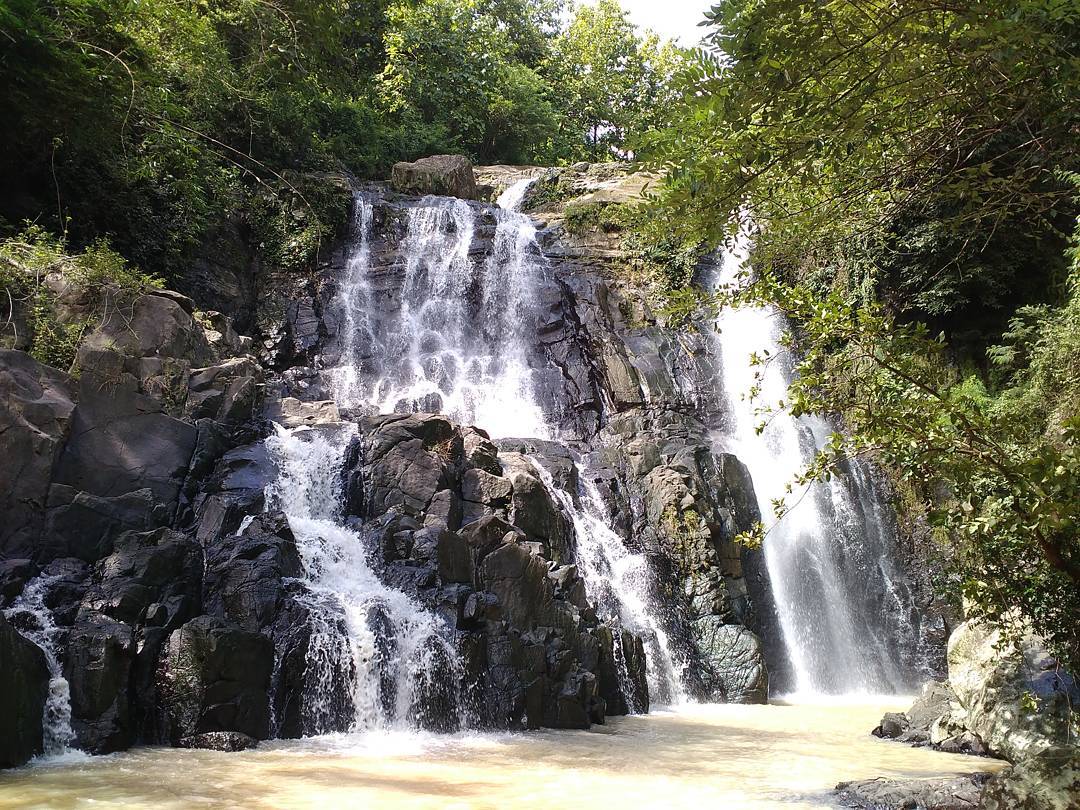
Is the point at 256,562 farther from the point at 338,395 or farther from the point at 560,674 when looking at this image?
the point at 338,395

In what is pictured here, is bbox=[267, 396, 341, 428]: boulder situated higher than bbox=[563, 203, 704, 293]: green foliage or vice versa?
bbox=[563, 203, 704, 293]: green foliage

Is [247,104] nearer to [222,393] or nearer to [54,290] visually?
[54,290]

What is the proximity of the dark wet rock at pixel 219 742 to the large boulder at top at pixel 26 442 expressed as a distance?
2905 millimetres

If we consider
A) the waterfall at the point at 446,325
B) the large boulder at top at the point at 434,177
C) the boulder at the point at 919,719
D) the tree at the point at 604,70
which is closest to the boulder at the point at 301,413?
the waterfall at the point at 446,325

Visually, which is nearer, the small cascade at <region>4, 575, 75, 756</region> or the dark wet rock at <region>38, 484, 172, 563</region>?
the small cascade at <region>4, 575, 75, 756</region>

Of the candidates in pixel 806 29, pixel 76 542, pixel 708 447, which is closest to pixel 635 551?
pixel 708 447

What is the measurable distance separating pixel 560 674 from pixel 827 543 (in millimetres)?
8052

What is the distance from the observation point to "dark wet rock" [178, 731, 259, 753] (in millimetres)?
7953

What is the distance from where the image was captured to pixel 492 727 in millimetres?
9750

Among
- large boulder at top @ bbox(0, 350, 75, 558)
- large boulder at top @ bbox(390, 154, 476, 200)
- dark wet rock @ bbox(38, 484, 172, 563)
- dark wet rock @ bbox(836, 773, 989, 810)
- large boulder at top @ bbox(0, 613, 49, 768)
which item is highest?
large boulder at top @ bbox(390, 154, 476, 200)

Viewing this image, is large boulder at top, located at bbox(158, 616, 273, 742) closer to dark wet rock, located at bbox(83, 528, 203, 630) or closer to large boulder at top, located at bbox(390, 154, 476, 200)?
dark wet rock, located at bbox(83, 528, 203, 630)

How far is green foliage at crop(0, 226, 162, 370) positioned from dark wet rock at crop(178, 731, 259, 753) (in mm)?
5553

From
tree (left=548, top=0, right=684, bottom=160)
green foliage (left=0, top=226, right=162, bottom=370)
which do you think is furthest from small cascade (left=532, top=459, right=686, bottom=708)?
tree (left=548, top=0, right=684, bottom=160)

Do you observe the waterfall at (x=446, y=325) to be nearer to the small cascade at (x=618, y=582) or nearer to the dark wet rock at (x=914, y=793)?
the small cascade at (x=618, y=582)
